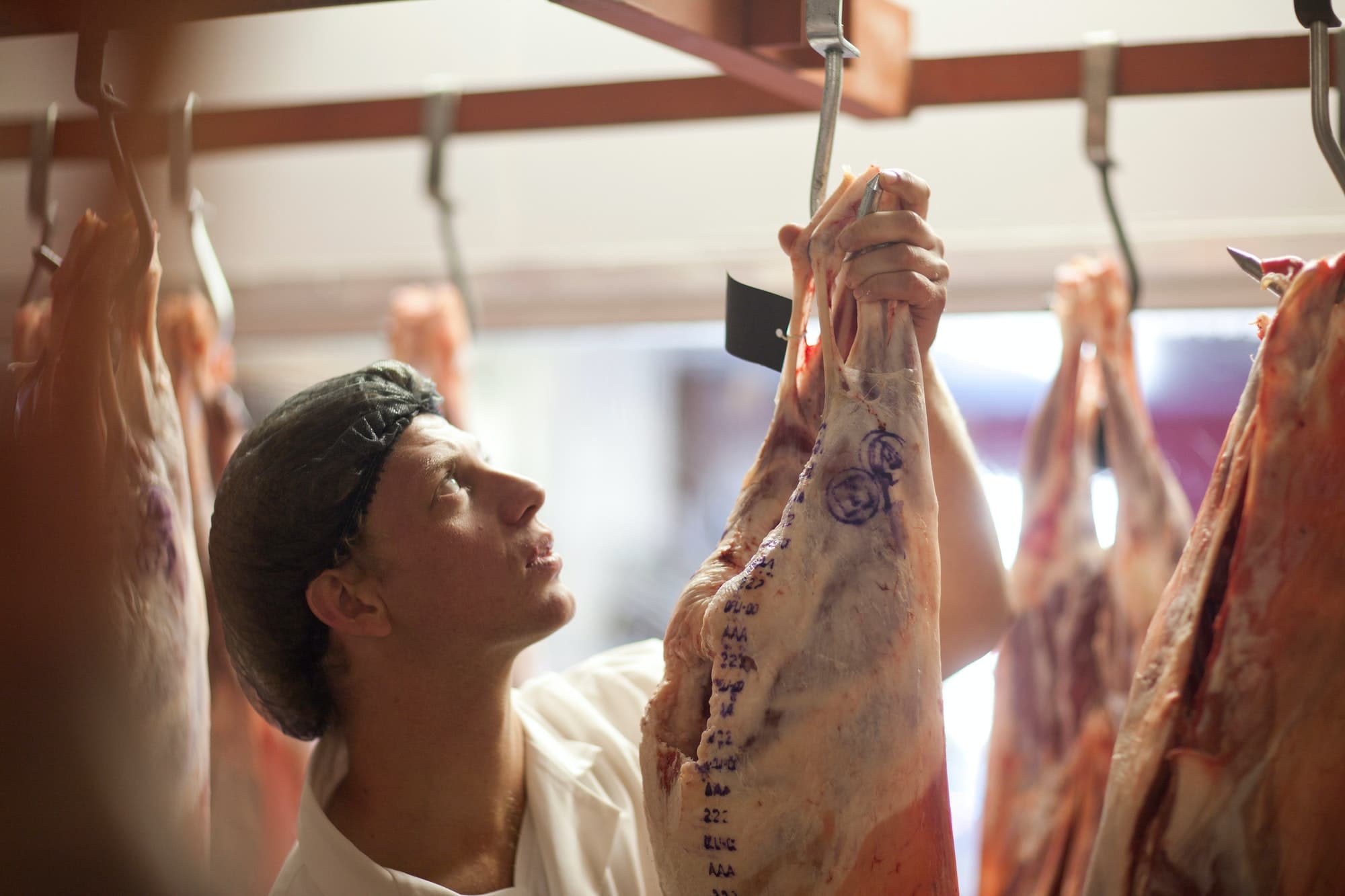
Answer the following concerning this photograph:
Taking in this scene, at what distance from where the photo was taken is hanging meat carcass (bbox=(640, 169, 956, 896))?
861 millimetres

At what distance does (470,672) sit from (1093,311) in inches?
36.2

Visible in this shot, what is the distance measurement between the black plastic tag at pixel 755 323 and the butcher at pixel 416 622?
165 millimetres

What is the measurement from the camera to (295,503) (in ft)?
3.83

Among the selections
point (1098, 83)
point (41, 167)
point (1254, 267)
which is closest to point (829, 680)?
point (1254, 267)

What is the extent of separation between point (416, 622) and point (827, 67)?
665 mm

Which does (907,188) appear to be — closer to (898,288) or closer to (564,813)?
(898,288)

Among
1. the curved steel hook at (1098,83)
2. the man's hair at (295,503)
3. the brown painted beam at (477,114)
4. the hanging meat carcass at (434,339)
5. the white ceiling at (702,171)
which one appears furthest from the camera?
the white ceiling at (702,171)

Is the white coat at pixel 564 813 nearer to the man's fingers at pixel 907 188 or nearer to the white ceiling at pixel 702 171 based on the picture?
the man's fingers at pixel 907 188

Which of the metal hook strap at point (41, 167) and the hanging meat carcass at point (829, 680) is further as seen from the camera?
the metal hook strap at point (41, 167)

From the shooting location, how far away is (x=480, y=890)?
3.97 feet

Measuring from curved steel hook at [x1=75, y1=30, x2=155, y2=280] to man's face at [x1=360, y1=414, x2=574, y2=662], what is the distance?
0.30 m

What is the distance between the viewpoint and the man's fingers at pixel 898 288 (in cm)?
91

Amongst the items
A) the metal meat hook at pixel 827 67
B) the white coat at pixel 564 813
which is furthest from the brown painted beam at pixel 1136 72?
the white coat at pixel 564 813

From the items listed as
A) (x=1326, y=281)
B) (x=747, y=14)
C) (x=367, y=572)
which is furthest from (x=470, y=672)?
(x=1326, y=281)
